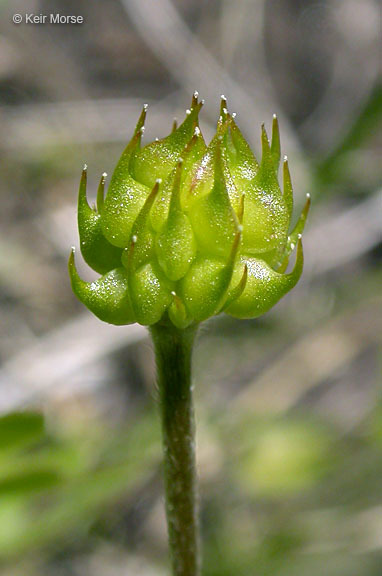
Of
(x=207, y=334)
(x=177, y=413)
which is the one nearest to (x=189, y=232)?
(x=177, y=413)

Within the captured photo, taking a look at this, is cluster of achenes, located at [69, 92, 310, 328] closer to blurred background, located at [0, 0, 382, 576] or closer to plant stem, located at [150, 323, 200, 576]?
plant stem, located at [150, 323, 200, 576]

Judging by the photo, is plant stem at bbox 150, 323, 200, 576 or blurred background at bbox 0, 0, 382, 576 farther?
blurred background at bbox 0, 0, 382, 576

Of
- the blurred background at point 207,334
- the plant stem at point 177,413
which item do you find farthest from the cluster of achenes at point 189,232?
the blurred background at point 207,334

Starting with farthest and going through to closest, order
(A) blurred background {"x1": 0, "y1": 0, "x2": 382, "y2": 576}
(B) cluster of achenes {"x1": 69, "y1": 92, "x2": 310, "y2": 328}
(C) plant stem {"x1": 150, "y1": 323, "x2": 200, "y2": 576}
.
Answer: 1. (A) blurred background {"x1": 0, "y1": 0, "x2": 382, "y2": 576}
2. (C) plant stem {"x1": 150, "y1": 323, "x2": 200, "y2": 576}
3. (B) cluster of achenes {"x1": 69, "y1": 92, "x2": 310, "y2": 328}

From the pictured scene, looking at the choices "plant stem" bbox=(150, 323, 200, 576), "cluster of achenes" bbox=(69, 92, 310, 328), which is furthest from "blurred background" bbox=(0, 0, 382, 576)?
"cluster of achenes" bbox=(69, 92, 310, 328)

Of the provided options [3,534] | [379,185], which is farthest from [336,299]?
[3,534]

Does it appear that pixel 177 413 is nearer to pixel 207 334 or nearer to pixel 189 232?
pixel 189 232

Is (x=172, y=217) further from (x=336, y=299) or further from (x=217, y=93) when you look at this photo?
(x=217, y=93)
